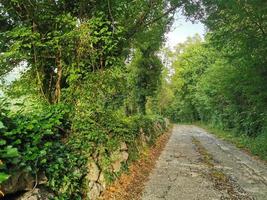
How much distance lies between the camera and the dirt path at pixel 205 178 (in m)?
8.16

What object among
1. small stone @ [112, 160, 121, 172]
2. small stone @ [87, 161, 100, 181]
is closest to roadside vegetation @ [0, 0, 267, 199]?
small stone @ [87, 161, 100, 181]

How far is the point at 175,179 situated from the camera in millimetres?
9641

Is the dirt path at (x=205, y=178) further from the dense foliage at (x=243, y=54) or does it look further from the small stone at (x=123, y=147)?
the dense foliage at (x=243, y=54)

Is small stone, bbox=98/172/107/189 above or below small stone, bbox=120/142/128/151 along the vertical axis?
below

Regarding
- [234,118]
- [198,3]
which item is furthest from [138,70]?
[198,3]

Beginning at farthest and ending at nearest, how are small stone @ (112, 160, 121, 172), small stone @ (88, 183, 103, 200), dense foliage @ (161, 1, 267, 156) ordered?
dense foliage @ (161, 1, 267, 156) → small stone @ (112, 160, 121, 172) → small stone @ (88, 183, 103, 200)

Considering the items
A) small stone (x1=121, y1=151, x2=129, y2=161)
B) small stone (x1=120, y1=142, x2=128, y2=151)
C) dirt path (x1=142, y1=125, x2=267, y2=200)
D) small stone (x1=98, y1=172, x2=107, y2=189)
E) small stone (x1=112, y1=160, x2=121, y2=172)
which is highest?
small stone (x1=120, y1=142, x2=128, y2=151)

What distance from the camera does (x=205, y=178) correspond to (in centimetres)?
980

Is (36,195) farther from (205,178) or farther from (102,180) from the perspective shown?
(205,178)

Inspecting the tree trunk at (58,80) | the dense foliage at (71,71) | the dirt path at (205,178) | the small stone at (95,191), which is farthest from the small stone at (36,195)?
the tree trunk at (58,80)

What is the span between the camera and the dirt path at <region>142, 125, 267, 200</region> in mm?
8156

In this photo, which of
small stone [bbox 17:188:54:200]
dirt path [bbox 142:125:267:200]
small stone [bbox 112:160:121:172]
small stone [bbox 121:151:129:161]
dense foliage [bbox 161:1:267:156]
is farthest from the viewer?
dense foliage [bbox 161:1:267:156]

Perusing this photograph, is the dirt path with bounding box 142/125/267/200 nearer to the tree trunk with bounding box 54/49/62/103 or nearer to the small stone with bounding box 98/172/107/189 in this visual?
the small stone with bounding box 98/172/107/189

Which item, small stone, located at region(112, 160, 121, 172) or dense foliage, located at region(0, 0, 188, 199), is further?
small stone, located at region(112, 160, 121, 172)
